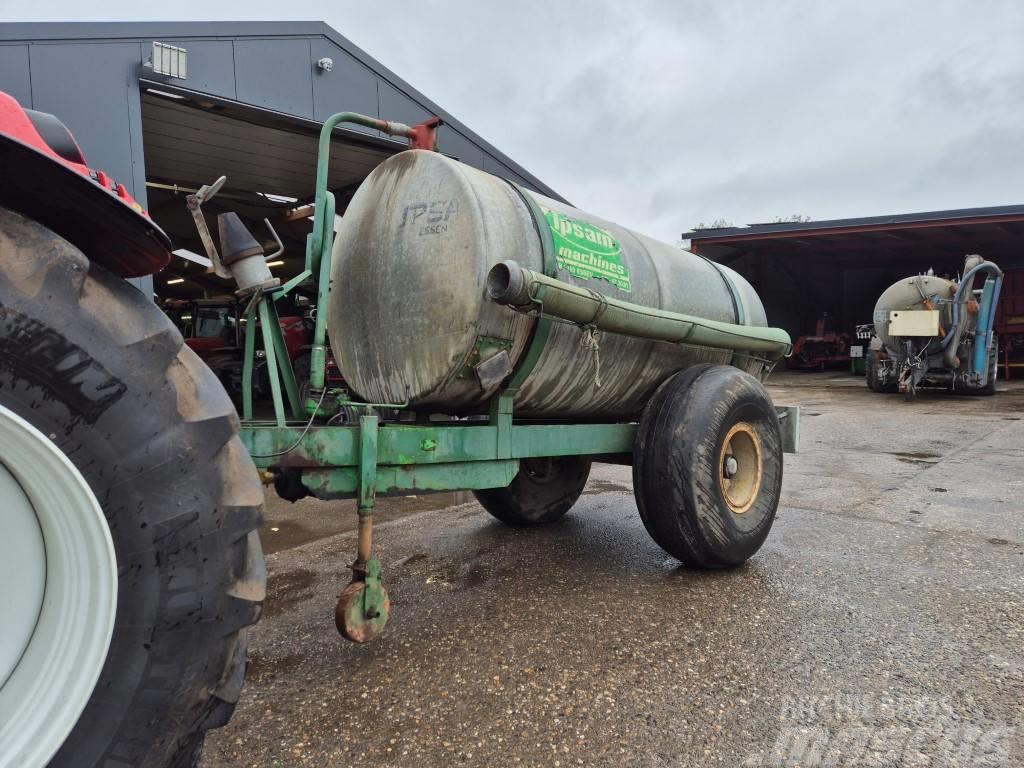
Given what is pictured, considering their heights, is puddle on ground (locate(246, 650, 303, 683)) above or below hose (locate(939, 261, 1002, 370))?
below

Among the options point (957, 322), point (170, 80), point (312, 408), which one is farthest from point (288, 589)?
point (957, 322)

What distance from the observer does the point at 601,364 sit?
3.30 metres

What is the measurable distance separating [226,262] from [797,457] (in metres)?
6.29

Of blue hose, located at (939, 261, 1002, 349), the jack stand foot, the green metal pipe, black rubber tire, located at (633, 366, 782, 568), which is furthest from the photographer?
blue hose, located at (939, 261, 1002, 349)

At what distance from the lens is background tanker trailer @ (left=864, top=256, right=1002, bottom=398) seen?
470 inches

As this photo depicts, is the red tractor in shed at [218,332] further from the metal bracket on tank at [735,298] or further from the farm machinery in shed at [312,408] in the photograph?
the farm machinery in shed at [312,408]

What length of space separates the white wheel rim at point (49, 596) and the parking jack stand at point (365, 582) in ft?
3.16

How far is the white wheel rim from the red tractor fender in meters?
0.52

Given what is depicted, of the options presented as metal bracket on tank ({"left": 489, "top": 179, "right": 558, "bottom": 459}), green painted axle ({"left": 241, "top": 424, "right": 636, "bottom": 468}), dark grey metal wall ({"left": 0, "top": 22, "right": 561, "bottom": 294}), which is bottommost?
green painted axle ({"left": 241, "top": 424, "right": 636, "bottom": 468})

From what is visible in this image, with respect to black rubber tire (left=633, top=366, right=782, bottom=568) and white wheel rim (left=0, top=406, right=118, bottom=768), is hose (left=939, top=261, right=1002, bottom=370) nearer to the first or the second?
black rubber tire (left=633, top=366, right=782, bottom=568)

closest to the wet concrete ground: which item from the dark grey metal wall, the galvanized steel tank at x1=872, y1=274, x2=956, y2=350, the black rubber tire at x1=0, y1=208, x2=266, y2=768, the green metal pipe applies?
the black rubber tire at x1=0, y1=208, x2=266, y2=768

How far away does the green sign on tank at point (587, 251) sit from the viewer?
3.06m

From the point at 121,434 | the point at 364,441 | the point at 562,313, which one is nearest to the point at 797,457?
the point at 562,313

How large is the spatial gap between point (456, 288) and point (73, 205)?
146cm
